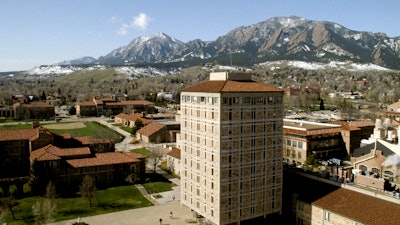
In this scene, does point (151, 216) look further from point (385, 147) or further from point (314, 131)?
point (385, 147)

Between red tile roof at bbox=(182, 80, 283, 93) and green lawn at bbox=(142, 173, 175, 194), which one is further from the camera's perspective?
green lawn at bbox=(142, 173, 175, 194)

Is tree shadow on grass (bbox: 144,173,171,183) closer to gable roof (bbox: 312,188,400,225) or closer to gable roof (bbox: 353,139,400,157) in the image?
gable roof (bbox: 312,188,400,225)

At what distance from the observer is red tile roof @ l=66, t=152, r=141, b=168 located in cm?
5819

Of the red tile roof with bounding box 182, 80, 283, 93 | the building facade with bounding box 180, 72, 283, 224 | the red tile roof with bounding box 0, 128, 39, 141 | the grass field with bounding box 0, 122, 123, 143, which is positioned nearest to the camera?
the building facade with bounding box 180, 72, 283, 224

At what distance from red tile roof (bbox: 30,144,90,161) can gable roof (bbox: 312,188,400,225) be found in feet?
125

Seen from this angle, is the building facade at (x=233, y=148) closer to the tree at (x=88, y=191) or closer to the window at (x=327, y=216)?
the window at (x=327, y=216)

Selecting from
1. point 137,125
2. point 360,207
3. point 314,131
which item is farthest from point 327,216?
point 137,125

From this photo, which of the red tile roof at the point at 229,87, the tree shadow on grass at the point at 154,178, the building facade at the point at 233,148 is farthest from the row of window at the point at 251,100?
the tree shadow on grass at the point at 154,178

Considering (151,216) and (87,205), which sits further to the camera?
(87,205)

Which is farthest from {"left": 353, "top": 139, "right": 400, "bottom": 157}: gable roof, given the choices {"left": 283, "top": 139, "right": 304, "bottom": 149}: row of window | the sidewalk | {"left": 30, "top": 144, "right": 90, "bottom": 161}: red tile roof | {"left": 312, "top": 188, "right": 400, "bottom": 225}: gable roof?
{"left": 30, "top": 144, "right": 90, "bottom": 161}: red tile roof

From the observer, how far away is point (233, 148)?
40.6m

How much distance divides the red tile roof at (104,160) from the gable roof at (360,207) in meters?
32.3

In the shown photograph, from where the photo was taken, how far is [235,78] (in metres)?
44.8

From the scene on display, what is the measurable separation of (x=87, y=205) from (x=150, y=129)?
4982cm
